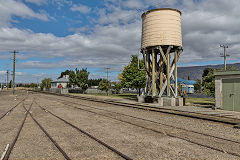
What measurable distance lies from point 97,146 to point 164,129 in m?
3.65

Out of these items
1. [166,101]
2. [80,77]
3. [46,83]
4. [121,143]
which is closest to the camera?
[121,143]

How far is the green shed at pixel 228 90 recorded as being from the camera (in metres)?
15.0

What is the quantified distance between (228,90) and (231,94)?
42 cm

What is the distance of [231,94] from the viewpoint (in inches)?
605

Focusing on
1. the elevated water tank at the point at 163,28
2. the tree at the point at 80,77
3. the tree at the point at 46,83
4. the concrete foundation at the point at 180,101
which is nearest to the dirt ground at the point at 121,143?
the concrete foundation at the point at 180,101

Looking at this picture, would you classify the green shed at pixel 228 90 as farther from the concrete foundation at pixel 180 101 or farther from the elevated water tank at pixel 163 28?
the elevated water tank at pixel 163 28

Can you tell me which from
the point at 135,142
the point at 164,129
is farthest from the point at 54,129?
the point at 164,129

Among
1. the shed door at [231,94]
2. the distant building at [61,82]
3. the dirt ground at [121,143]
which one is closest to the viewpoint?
the dirt ground at [121,143]

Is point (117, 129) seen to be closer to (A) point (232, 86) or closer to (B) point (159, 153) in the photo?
(B) point (159, 153)

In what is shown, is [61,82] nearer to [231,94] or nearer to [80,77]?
[80,77]

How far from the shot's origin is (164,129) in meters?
8.69

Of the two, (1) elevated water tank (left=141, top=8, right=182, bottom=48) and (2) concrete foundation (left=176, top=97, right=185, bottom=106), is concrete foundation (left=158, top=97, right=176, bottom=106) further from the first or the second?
(1) elevated water tank (left=141, top=8, right=182, bottom=48)

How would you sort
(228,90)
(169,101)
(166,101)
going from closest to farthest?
(228,90)
(169,101)
(166,101)

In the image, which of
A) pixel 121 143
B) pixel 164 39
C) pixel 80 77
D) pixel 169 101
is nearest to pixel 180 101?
pixel 169 101
